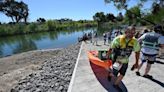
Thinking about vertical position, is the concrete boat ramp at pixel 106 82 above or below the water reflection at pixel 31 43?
above

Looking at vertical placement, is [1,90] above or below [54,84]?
below

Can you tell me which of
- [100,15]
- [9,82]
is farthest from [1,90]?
[100,15]

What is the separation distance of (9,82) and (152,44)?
26.5 ft

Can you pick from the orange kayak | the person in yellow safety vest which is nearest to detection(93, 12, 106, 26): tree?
the orange kayak

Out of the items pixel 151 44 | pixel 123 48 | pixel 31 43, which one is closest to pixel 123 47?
pixel 123 48

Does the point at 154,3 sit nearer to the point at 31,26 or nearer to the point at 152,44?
the point at 152,44

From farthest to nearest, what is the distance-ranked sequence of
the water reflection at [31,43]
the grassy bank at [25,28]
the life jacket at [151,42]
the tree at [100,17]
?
the tree at [100,17], the grassy bank at [25,28], the water reflection at [31,43], the life jacket at [151,42]

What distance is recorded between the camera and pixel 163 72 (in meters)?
9.45

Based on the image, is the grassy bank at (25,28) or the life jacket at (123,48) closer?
the life jacket at (123,48)

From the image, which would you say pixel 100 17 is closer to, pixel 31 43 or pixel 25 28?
pixel 25 28

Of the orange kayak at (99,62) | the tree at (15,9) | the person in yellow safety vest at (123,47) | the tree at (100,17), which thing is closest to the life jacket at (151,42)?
the person in yellow safety vest at (123,47)

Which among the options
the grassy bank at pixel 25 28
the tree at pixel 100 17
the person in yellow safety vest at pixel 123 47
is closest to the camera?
the person in yellow safety vest at pixel 123 47

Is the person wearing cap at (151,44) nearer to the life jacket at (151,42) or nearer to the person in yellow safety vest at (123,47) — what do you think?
the life jacket at (151,42)

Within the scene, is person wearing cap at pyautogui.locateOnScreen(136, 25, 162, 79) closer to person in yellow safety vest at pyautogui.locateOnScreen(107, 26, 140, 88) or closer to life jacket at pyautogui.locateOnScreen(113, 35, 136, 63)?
person in yellow safety vest at pyautogui.locateOnScreen(107, 26, 140, 88)
